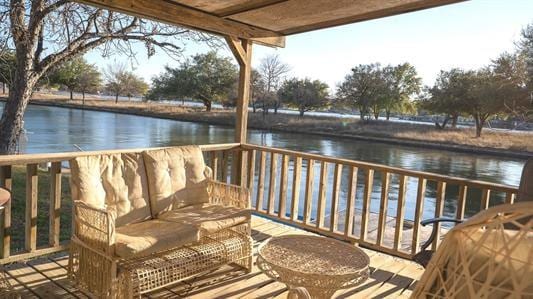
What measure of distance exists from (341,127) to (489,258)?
22.6m

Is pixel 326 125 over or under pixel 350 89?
under

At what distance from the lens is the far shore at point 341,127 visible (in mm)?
17469

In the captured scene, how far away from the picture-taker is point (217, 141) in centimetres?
1755

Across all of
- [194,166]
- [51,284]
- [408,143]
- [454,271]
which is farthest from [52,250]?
[408,143]

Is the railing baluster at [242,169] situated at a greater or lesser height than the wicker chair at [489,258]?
lesser

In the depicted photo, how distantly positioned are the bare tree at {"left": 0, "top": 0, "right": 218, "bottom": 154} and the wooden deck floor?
246 inches

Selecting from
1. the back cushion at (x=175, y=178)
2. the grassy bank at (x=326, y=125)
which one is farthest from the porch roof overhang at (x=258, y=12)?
the grassy bank at (x=326, y=125)

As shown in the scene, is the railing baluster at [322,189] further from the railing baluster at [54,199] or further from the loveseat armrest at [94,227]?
the railing baluster at [54,199]

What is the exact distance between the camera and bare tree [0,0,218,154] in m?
7.61

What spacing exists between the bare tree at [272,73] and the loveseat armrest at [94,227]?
20.7m

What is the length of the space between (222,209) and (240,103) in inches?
68.7

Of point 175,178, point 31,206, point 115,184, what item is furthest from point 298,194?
point 31,206

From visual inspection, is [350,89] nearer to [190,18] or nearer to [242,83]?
[242,83]

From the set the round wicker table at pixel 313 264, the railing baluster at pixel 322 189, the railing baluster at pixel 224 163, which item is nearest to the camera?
the round wicker table at pixel 313 264
